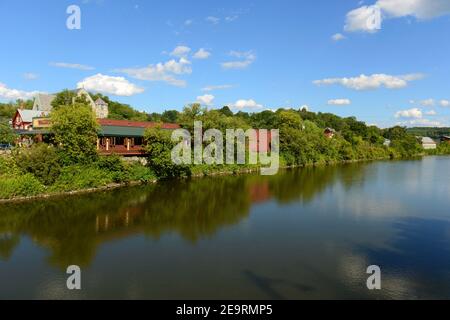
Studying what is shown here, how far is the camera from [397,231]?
1842 centimetres

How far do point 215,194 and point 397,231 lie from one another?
46.1 ft

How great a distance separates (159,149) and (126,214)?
12.0m

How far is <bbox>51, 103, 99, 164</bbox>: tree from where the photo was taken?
89.1ft

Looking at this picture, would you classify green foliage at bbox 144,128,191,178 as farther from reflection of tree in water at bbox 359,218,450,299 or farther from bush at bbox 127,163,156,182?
reflection of tree in water at bbox 359,218,450,299

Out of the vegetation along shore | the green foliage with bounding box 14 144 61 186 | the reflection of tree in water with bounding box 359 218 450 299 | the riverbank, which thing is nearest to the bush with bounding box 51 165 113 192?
the vegetation along shore

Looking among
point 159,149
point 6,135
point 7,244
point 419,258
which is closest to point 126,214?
point 7,244

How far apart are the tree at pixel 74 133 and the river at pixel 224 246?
3440 millimetres

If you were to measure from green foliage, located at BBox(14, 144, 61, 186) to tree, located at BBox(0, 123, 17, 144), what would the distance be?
308 inches

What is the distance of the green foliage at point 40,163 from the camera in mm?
24594

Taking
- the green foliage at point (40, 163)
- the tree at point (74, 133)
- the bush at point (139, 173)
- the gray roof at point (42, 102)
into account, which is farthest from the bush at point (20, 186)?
the gray roof at point (42, 102)

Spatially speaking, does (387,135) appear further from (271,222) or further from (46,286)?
(46,286)

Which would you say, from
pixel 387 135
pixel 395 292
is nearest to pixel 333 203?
pixel 395 292

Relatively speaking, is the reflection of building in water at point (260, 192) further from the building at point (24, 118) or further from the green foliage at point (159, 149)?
the building at point (24, 118)

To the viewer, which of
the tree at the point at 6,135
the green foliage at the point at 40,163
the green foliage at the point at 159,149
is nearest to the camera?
the green foliage at the point at 40,163
